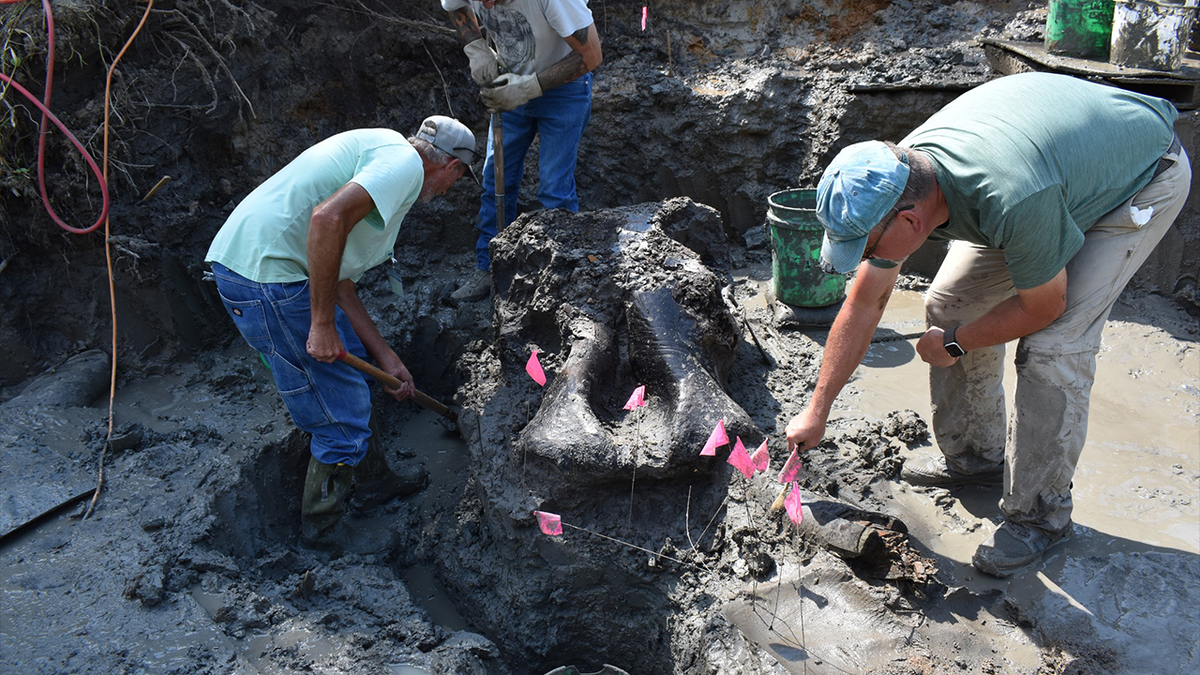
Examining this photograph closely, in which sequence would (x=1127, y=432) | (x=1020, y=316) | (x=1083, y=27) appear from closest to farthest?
(x=1020, y=316)
(x=1127, y=432)
(x=1083, y=27)

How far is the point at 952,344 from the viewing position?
8.42 feet

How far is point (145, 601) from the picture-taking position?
2609 mm

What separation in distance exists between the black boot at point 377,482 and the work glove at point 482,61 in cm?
202

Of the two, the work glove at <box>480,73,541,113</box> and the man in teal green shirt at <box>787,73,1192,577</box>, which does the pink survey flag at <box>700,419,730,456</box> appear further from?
the work glove at <box>480,73,541,113</box>

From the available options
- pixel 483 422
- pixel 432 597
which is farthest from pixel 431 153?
pixel 432 597

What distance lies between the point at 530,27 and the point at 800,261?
81.1 inches

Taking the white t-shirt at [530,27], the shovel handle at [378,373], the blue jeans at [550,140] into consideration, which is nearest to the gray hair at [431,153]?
the shovel handle at [378,373]

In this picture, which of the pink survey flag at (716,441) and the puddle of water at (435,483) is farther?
the puddle of water at (435,483)

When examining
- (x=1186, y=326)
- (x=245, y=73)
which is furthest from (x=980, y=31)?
(x=245, y=73)

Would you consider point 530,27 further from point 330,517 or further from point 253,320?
point 330,517

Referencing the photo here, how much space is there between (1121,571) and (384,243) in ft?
10.3

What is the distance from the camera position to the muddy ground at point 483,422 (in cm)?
251

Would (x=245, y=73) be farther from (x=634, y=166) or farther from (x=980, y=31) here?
(x=980, y=31)

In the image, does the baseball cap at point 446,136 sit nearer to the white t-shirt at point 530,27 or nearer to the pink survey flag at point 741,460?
the white t-shirt at point 530,27
